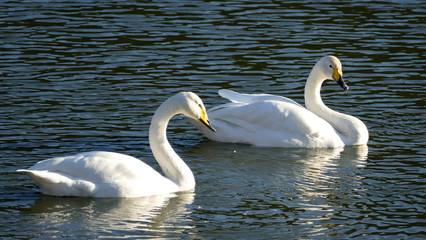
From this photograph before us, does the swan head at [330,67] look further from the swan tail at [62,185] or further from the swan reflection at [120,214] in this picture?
the swan tail at [62,185]

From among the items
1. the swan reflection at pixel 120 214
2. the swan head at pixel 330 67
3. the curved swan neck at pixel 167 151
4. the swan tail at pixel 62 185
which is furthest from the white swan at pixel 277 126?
the swan tail at pixel 62 185

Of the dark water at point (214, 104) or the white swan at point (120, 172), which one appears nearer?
the dark water at point (214, 104)

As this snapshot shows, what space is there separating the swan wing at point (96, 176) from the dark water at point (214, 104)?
4.9 inches

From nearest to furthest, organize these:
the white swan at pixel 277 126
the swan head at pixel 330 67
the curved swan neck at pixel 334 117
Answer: the white swan at pixel 277 126 → the curved swan neck at pixel 334 117 → the swan head at pixel 330 67

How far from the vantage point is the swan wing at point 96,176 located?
405 inches

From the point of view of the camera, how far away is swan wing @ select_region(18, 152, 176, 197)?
33.7 feet

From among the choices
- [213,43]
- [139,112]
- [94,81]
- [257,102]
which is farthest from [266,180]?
[213,43]

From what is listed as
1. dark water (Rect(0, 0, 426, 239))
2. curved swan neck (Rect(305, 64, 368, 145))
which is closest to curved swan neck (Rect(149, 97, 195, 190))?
dark water (Rect(0, 0, 426, 239))

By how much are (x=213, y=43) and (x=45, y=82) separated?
420cm

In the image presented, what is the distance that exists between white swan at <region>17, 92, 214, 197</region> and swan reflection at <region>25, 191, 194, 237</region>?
0.11 meters

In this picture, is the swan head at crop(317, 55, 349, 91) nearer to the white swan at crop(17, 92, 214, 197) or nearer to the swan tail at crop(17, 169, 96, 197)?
the white swan at crop(17, 92, 214, 197)

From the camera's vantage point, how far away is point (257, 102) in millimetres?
13594

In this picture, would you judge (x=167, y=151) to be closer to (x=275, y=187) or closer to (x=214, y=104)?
(x=275, y=187)

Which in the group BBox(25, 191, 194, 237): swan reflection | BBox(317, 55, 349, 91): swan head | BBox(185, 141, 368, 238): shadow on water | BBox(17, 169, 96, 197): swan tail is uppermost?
BBox(317, 55, 349, 91): swan head
